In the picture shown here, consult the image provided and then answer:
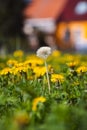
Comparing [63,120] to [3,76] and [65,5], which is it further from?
[65,5]

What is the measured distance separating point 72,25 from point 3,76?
49344mm

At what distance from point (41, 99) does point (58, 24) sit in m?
50.5

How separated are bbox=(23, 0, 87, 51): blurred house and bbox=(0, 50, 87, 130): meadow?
47837 mm

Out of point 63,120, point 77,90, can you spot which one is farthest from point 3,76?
point 63,120

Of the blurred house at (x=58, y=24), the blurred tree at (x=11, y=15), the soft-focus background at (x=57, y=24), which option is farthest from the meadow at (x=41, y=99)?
the blurred house at (x=58, y=24)

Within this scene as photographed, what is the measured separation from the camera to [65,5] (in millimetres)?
53812

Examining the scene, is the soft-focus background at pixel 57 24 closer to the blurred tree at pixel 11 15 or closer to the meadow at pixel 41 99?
the blurred tree at pixel 11 15

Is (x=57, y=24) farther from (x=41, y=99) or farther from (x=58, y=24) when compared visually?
(x=41, y=99)

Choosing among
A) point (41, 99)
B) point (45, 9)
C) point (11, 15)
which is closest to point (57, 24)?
point (45, 9)

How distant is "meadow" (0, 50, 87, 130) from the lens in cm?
243

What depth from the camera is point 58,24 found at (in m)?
53.0

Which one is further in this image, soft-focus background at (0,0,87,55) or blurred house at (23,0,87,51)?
blurred house at (23,0,87,51)

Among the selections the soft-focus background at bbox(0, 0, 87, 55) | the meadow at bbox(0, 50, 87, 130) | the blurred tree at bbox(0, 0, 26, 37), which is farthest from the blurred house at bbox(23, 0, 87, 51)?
the meadow at bbox(0, 50, 87, 130)

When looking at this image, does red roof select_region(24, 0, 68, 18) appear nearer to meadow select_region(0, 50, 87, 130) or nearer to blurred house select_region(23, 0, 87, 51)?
blurred house select_region(23, 0, 87, 51)
